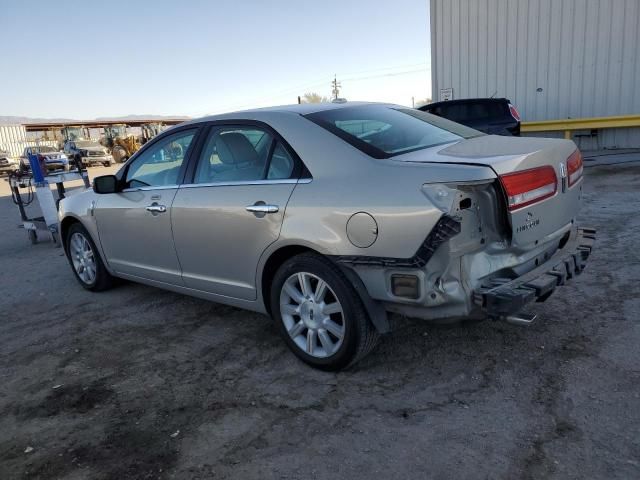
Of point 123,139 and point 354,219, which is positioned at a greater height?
point 123,139

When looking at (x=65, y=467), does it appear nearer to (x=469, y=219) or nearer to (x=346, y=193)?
(x=346, y=193)

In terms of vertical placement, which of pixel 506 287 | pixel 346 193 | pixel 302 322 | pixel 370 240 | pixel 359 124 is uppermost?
pixel 359 124

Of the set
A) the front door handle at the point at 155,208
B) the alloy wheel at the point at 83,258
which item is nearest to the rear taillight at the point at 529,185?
the front door handle at the point at 155,208

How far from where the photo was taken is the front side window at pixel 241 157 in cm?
326

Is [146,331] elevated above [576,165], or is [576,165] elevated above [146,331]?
[576,165]

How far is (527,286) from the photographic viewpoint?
2676 mm

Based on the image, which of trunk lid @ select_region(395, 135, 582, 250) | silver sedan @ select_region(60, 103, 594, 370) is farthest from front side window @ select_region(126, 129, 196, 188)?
trunk lid @ select_region(395, 135, 582, 250)

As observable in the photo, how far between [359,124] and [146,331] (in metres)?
2.34

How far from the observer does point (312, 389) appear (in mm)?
2990

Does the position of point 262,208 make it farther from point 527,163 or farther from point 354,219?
point 527,163

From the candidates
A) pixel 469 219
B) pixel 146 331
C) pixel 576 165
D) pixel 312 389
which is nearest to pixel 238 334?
pixel 146 331

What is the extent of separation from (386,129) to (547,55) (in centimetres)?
1323

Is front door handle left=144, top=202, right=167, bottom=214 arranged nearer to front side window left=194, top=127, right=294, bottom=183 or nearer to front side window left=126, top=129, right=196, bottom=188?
front side window left=126, top=129, right=196, bottom=188

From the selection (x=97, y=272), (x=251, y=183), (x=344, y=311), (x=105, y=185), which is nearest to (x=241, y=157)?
(x=251, y=183)
